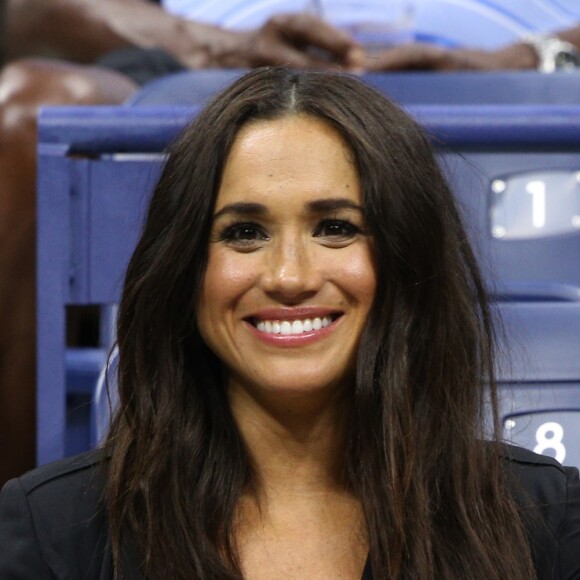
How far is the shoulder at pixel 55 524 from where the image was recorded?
56.0 inches

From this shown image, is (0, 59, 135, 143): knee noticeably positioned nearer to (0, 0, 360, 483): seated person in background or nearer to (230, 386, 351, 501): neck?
(0, 0, 360, 483): seated person in background

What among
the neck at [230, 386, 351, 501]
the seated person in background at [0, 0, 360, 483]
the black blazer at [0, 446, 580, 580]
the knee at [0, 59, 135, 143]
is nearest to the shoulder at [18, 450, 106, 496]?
the black blazer at [0, 446, 580, 580]

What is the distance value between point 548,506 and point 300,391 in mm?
318

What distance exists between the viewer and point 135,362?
152 cm

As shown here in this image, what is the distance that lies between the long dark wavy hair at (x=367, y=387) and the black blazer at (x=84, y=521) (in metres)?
0.03

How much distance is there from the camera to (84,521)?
1.46m

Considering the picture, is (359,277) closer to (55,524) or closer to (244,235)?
(244,235)

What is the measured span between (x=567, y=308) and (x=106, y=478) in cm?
69

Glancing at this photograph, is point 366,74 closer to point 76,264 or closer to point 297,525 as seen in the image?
point 76,264

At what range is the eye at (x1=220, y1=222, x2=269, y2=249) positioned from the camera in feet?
4.73

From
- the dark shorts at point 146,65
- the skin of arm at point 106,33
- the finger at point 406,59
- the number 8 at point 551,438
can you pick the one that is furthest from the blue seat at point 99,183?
the skin of arm at point 106,33

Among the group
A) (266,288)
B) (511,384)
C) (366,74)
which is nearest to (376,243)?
(266,288)

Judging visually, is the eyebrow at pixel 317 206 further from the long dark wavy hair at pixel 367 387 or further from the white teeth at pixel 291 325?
the white teeth at pixel 291 325

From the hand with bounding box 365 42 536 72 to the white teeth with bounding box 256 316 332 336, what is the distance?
128cm
